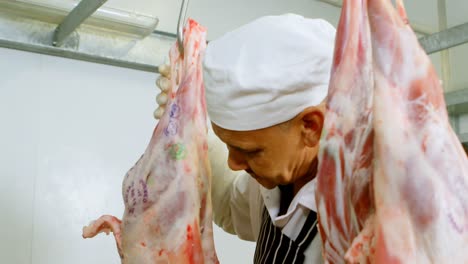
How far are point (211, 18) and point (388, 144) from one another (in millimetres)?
1643

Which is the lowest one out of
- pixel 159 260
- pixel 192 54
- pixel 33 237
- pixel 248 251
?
pixel 248 251

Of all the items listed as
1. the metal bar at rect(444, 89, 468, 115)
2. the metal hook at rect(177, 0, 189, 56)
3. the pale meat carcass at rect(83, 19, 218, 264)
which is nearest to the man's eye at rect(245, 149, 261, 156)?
the pale meat carcass at rect(83, 19, 218, 264)

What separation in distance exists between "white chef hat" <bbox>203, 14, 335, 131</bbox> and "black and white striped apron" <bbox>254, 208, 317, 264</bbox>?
219mm

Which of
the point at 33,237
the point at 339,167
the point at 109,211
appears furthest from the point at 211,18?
the point at 339,167

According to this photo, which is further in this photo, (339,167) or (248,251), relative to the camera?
(248,251)

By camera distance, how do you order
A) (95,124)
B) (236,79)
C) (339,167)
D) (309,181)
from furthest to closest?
(95,124) < (309,181) < (236,79) < (339,167)

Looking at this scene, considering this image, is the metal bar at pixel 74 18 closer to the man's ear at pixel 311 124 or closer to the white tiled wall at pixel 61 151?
the white tiled wall at pixel 61 151

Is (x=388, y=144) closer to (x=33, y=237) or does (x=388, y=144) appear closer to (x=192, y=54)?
(x=192, y=54)

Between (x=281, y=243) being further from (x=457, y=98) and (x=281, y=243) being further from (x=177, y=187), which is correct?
(x=457, y=98)

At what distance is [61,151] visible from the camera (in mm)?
1818

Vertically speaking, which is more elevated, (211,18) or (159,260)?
(211,18)

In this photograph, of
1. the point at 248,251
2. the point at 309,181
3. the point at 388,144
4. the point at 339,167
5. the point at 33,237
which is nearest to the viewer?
the point at 388,144

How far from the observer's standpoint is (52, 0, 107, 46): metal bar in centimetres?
156

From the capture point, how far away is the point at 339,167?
2.53ft
